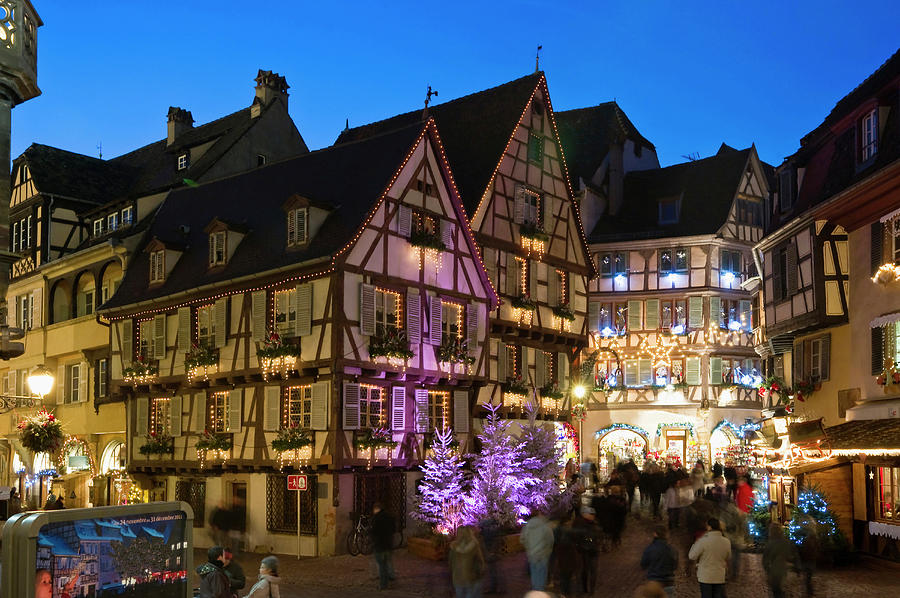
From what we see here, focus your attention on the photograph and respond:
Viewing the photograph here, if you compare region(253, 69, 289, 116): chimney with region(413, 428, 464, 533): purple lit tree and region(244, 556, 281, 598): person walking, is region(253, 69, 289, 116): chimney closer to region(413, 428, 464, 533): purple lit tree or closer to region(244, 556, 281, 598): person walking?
region(413, 428, 464, 533): purple lit tree

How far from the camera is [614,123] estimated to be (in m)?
56.2

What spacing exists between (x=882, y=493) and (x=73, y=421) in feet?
91.3

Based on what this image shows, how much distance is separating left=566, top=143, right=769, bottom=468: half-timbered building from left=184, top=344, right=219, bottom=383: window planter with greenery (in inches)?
861

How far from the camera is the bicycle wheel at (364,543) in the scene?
28734 mm

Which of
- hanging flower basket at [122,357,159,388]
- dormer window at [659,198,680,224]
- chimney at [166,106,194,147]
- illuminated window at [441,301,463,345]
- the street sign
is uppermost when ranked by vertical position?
chimney at [166,106,194,147]

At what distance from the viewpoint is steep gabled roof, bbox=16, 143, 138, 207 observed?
43.8 meters

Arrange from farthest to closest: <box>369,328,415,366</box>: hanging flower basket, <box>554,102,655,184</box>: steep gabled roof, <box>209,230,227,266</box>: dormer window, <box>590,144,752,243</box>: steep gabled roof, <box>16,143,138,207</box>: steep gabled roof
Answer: <box>554,102,655,184</box>: steep gabled roof, <box>590,144,752,243</box>: steep gabled roof, <box>16,143,138,207</box>: steep gabled roof, <box>209,230,227,266</box>: dormer window, <box>369,328,415,366</box>: hanging flower basket

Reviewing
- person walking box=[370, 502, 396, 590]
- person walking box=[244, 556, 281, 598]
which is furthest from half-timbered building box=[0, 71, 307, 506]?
person walking box=[244, 556, 281, 598]

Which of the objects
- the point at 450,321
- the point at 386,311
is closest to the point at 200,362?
the point at 386,311

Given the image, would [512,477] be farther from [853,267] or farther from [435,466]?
[853,267]

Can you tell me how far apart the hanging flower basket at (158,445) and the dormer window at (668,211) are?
27.2m

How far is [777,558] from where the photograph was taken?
16.4 metres

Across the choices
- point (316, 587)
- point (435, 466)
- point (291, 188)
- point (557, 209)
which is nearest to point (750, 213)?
point (557, 209)

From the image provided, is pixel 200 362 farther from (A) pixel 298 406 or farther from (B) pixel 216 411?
(A) pixel 298 406
